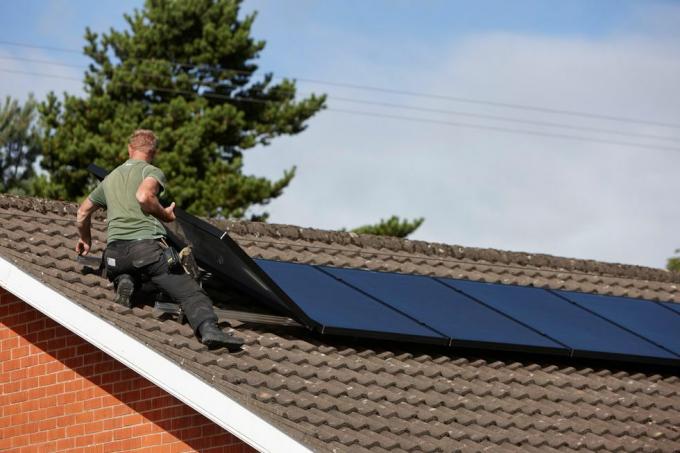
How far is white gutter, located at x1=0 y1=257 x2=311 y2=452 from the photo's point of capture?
10023 mm

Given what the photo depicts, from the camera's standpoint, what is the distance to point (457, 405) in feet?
39.2

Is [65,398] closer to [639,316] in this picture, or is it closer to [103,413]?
[103,413]

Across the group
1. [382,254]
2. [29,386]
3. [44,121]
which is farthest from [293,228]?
[44,121]

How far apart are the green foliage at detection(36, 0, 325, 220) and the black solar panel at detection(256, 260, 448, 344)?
27.6 meters

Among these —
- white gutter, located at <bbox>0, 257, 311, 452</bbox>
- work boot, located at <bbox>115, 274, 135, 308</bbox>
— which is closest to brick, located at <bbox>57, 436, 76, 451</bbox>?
white gutter, located at <bbox>0, 257, 311, 452</bbox>

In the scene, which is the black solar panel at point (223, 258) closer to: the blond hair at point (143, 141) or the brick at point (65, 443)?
the blond hair at point (143, 141)

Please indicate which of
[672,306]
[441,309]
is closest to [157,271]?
[441,309]

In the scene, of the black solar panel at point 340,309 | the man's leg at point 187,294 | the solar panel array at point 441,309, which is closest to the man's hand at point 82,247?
the solar panel array at point 441,309

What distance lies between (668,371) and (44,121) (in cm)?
3318

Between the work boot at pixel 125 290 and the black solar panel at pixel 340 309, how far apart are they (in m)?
1.67

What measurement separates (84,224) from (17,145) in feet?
128

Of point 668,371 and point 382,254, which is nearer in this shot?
point 668,371

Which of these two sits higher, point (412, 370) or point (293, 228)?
point (293, 228)

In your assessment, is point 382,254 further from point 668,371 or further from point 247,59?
point 247,59
